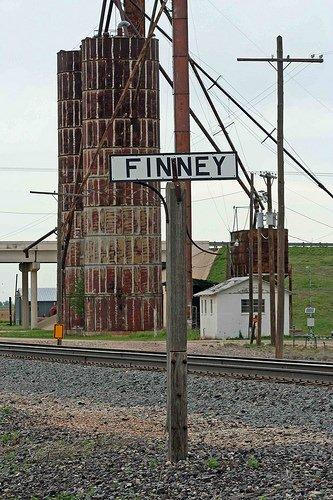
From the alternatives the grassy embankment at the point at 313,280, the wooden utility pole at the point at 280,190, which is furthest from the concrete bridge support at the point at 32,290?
the wooden utility pole at the point at 280,190

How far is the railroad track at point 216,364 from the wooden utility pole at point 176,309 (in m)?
9.49

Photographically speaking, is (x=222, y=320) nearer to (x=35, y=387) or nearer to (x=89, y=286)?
(x=89, y=286)

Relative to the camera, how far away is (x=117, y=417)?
749 inches

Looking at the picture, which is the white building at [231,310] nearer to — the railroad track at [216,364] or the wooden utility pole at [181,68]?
the wooden utility pole at [181,68]

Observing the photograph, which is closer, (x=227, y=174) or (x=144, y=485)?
(x=144, y=485)

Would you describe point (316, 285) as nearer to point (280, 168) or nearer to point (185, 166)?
point (280, 168)

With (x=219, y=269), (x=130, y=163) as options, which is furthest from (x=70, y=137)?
(x=130, y=163)

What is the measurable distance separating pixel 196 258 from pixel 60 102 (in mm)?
49878

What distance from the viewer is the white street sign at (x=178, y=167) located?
44.2 ft

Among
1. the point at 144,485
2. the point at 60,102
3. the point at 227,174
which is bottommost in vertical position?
the point at 144,485

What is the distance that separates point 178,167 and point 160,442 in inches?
139

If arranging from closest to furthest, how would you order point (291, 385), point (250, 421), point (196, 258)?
1. point (250, 421)
2. point (291, 385)
3. point (196, 258)

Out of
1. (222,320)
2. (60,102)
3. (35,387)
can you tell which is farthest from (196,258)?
(35,387)

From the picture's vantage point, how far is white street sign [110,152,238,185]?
13.5 metres
